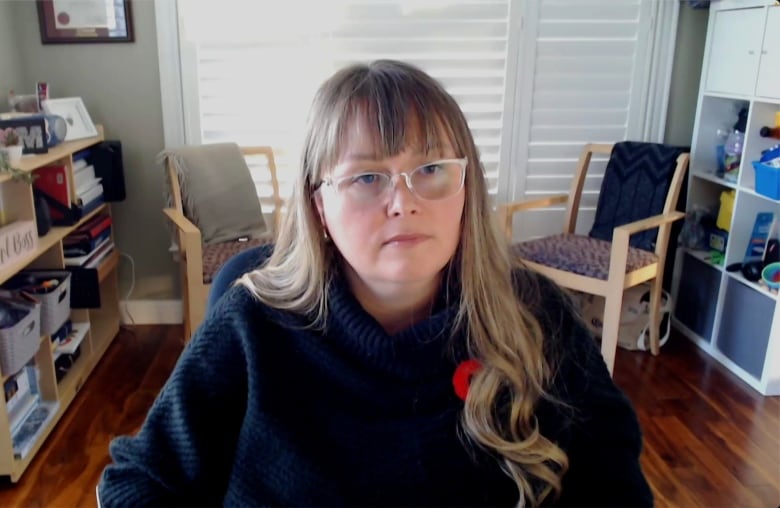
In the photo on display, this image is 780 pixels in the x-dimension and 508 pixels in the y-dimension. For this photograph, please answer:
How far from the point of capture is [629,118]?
3.04 meters

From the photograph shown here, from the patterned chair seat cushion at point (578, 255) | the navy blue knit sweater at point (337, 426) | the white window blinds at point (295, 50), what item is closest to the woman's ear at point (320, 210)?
the navy blue knit sweater at point (337, 426)

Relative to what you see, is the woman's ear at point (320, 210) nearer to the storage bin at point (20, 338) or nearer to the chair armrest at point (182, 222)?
the storage bin at point (20, 338)

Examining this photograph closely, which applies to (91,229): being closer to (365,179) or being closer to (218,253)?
(218,253)

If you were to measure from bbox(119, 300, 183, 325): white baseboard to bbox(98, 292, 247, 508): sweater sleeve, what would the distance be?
7.27 ft

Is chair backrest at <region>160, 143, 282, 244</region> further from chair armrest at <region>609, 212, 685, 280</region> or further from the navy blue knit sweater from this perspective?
the navy blue knit sweater

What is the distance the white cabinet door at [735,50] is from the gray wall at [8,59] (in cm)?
290

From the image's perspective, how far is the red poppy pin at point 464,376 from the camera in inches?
38.8

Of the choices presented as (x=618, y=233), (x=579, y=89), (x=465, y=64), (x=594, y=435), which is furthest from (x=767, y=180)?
(x=594, y=435)

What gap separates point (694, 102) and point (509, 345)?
8.36 feet

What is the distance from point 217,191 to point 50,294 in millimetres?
788

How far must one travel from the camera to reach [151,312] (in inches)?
124

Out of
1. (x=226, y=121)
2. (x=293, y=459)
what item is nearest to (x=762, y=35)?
(x=226, y=121)

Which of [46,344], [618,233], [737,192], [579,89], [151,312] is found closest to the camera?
[46,344]

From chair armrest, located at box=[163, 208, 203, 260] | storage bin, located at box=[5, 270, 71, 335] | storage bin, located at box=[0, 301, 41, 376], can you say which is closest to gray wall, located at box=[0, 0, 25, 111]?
storage bin, located at box=[5, 270, 71, 335]
